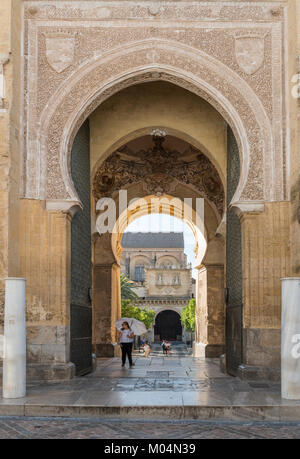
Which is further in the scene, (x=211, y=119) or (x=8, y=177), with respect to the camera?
(x=211, y=119)

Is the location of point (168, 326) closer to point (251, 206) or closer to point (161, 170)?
point (161, 170)

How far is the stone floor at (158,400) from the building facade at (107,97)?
611mm

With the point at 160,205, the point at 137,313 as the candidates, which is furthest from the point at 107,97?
the point at 137,313

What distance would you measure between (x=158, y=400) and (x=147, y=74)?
5.44 m

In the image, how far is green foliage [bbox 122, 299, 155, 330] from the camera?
134 feet

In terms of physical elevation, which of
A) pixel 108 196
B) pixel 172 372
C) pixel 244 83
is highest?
pixel 244 83

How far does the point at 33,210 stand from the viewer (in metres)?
9.79

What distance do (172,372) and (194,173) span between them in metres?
5.54

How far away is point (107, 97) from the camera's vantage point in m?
10.4

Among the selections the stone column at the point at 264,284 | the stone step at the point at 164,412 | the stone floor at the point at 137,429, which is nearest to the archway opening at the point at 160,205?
the stone column at the point at 264,284

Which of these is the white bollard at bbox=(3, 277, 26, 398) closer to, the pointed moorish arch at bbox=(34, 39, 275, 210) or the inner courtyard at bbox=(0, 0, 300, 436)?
the inner courtyard at bbox=(0, 0, 300, 436)

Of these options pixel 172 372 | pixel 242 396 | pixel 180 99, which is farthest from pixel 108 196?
pixel 242 396
